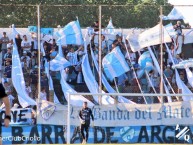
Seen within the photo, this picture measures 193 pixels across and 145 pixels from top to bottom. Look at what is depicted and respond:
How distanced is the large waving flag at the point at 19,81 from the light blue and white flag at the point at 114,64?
8.72ft

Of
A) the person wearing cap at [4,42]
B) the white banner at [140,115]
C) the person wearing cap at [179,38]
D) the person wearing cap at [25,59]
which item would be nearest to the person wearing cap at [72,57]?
the person wearing cap at [25,59]

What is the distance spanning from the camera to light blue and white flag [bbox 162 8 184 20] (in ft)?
90.1

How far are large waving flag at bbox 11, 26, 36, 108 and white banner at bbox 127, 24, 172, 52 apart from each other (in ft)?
12.2

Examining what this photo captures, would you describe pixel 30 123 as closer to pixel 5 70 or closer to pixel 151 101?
pixel 5 70

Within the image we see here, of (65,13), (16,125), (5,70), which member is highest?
(65,13)

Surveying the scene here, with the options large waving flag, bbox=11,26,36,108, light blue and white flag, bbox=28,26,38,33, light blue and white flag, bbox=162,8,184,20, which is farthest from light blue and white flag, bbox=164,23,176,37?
large waving flag, bbox=11,26,36,108

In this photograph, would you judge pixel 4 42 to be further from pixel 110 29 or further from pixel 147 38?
pixel 147 38

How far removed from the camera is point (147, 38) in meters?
27.3

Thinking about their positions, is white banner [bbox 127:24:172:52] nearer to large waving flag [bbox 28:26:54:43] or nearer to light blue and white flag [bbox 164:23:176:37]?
light blue and white flag [bbox 164:23:176:37]

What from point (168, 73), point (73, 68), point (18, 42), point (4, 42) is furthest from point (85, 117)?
point (4, 42)

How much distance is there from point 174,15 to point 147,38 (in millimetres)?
1266

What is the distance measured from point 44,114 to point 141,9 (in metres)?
4.85

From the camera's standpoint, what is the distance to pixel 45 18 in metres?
27.7

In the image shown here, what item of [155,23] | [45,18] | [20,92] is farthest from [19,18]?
[155,23]
